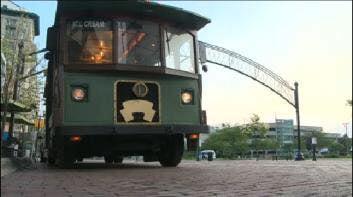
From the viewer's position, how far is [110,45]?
436 inches

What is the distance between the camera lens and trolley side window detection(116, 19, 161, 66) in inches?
437

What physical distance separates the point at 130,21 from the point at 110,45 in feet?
2.41

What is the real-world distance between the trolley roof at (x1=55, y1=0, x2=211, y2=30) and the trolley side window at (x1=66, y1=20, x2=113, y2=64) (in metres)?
0.26

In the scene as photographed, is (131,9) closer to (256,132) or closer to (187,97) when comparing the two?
(187,97)

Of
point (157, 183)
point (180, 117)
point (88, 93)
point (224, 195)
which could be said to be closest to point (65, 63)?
point (88, 93)

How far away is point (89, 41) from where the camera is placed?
36.4 ft

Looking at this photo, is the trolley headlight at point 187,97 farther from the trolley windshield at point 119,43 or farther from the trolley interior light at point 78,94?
the trolley interior light at point 78,94

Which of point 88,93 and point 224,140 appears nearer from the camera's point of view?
point 88,93

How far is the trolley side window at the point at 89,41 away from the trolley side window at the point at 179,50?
4.16ft

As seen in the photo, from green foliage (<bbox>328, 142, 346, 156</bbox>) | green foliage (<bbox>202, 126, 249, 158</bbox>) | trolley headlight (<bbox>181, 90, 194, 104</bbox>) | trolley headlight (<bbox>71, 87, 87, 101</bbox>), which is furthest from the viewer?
green foliage (<bbox>328, 142, 346, 156</bbox>)

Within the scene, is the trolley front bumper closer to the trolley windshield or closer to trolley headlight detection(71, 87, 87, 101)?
trolley headlight detection(71, 87, 87, 101)

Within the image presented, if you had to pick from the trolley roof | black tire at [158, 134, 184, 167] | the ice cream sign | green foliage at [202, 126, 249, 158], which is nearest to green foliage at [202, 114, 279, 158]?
green foliage at [202, 126, 249, 158]

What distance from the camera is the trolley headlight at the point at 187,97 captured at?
461 inches

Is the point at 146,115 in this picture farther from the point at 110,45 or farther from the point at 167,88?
the point at 110,45
